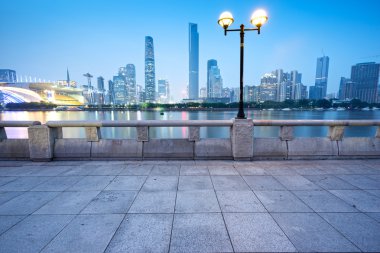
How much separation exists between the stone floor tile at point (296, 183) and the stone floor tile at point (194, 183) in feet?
6.26

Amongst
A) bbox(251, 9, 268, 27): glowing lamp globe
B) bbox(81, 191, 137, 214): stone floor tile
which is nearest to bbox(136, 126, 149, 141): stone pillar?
bbox(81, 191, 137, 214): stone floor tile

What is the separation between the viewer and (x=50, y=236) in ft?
8.91

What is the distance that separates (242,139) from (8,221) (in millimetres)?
6064

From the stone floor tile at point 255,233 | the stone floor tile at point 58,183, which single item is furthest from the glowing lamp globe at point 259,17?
the stone floor tile at point 58,183

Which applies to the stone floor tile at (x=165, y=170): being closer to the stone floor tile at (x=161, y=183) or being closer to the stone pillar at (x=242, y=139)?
the stone floor tile at (x=161, y=183)

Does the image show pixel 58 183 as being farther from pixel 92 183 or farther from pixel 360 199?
pixel 360 199

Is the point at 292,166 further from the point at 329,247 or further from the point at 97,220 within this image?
the point at 97,220

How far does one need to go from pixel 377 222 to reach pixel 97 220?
15.7 ft

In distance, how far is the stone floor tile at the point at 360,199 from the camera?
3.41 m

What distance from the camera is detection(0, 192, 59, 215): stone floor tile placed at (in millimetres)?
3371

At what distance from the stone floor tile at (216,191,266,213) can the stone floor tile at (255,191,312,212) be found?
0.16 m

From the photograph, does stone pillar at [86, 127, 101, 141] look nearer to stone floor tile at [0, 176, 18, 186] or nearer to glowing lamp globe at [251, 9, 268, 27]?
stone floor tile at [0, 176, 18, 186]

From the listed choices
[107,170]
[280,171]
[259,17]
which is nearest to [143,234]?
[107,170]

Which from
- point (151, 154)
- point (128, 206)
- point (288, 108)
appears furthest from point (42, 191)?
point (288, 108)
